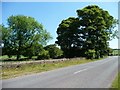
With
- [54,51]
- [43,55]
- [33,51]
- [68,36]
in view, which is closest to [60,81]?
[68,36]

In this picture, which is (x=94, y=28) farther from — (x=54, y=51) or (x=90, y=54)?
(x=54, y=51)

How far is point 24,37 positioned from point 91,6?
23550mm

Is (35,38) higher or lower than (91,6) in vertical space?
lower

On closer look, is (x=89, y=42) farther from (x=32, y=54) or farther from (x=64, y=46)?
(x=32, y=54)

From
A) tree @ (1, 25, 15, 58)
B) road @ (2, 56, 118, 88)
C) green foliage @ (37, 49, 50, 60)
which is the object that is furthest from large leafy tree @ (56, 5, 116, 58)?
road @ (2, 56, 118, 88)

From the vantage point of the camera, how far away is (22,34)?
84.9 meters

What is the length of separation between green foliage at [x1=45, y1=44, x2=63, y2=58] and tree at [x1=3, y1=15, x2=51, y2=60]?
4.51 m

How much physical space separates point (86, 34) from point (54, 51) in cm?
1291

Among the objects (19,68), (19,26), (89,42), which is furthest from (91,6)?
(19,68)

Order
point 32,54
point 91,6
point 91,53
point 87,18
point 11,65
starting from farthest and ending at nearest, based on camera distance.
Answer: point 32,54
point 91,6
point 87,18
point 91,53
point 11,65

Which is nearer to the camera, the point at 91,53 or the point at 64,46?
the point at 91,53

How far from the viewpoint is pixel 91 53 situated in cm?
6253

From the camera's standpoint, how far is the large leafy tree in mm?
66938

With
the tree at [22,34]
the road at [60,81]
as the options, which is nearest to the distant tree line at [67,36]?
the tree at [22,34]
